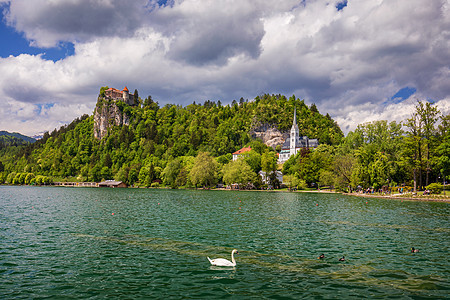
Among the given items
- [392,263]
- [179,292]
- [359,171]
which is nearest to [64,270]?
[179,292]

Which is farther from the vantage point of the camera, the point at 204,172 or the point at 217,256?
the point at 204,172

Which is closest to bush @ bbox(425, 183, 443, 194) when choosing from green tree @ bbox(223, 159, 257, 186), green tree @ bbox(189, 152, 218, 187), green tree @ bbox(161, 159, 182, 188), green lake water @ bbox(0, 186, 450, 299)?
green lake water @ bbox(0, 186, 450, 299)

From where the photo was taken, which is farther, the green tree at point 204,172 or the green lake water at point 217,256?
the green tree at point 204,172

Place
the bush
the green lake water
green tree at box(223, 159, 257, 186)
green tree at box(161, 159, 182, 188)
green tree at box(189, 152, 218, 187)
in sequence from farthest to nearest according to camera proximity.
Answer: green tree at box(161, 159, 182, 188)
green tree at box(189, 152, 218, 187)
green tree at box(223, 159, 257, 186)
the bush
the green lake water

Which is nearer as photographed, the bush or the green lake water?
the green lake water

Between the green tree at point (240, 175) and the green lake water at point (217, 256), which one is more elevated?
the green tree at point (240, 175)

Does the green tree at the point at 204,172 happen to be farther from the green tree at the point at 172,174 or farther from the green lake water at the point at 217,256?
the green lake water at the point at 217,256

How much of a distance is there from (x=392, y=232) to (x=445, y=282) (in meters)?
14.0

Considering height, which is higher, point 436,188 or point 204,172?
point 204,172

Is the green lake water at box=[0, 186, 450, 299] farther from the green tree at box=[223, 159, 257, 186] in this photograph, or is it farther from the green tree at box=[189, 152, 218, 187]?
the green tree at box=[189, 152, 218, 187]

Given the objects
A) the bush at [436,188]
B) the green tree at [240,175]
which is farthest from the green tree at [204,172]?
the bush at [436,188]

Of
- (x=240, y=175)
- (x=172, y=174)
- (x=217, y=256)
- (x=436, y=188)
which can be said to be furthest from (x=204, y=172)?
(x=217, y=256)

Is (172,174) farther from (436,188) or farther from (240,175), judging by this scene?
(436,188)

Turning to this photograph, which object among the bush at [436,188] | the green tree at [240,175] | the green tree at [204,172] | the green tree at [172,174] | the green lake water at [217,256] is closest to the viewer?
the green lake water at [217,256]
